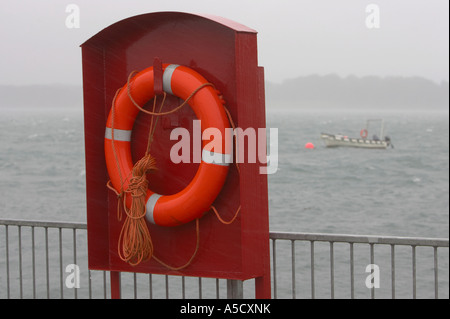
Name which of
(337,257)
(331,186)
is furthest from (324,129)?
(337,257)

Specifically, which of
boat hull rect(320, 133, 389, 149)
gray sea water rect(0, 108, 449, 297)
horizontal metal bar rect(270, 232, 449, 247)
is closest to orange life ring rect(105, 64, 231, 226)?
horizontal metal bar rect(270, 232, 449, 247)

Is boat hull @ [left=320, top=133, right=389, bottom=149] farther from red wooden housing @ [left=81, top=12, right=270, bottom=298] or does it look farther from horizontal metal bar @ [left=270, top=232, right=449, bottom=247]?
horizontal metal bar @ [left=270, top=232, right=449, bottom=247]

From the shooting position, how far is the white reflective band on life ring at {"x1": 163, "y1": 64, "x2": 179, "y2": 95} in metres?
4.74

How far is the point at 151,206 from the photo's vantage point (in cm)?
488

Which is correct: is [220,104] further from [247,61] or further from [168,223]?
[168,223]

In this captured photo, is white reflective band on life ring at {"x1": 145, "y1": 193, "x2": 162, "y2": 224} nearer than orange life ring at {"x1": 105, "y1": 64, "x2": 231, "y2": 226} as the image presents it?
No

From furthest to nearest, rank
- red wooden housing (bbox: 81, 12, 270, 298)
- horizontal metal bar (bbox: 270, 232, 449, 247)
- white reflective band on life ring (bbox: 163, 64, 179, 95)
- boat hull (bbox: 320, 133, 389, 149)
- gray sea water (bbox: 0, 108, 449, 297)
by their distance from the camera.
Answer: boat hull (bbox: 320, 133, 389, 149)
gray sea water (bbox: 0, 108, 449, 297)
white reflective band on life ring (bbox: 163, 64, 179, 95)
red wooden housing (bbox: 81, 12, 270, 298)
horizontal metal bar (bbox: 270, 232, 449, 247)

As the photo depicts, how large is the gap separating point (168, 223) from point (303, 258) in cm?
4747

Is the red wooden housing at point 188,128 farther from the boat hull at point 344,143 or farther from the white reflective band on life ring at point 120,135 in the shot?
the boat hull at point 344,143

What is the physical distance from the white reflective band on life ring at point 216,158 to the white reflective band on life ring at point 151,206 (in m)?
0.50

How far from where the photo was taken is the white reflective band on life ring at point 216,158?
454cm

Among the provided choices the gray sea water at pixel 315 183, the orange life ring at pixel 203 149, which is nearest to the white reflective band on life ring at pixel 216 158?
the orange life ring at pixel 203 149

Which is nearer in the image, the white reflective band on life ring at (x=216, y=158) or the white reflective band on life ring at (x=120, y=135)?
the white reflective band on life ring at (x=216, y=158)
